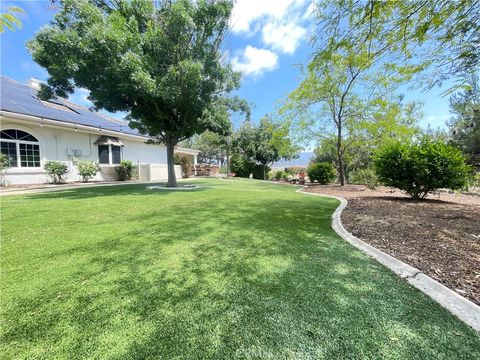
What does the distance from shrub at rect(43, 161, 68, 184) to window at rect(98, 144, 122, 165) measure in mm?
2800

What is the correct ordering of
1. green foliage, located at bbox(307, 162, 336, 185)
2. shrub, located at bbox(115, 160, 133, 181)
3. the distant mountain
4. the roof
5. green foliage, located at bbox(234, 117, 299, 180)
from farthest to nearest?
the distant mountain < green foliage, located at bbox(234, 117, 299, 180) < shrub, located at bbox(115, 160, 133, 181) < green foliage, located at bbox(307, 162, 336, 185) < the roof

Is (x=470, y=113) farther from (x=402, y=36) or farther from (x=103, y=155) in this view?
(x=103, y=155)

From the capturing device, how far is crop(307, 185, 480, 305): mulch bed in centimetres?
260

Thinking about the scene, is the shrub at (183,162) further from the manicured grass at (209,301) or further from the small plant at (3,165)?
the manicured grass at (209,301)

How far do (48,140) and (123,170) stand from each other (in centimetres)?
458

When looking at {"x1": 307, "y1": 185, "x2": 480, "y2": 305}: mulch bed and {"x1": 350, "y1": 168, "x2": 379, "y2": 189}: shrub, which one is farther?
{"x1": 350, "y1": 168, "x2": 379, "y2": 189}: shrub

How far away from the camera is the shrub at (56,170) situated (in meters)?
12.5

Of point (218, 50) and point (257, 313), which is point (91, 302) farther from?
point (218, 50)

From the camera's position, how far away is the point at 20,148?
463 inches

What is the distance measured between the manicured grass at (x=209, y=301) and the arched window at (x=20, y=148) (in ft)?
34.6

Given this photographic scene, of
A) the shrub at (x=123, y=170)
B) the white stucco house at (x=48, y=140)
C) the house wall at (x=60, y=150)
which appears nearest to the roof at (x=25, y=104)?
the white stucco house at (x=48, y=140)

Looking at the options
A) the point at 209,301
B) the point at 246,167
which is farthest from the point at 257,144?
the point at 209,301

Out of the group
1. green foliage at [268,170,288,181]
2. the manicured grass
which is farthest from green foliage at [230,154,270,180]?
the manicured grass

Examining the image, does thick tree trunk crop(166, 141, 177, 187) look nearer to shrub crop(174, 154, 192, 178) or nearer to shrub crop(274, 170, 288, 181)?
shrub crop(174, 154, 192, 178)
